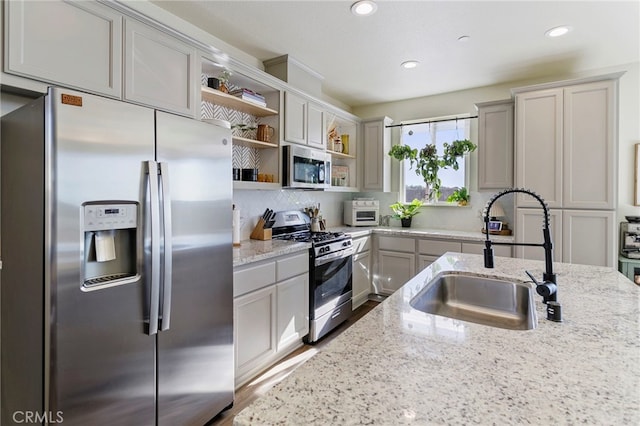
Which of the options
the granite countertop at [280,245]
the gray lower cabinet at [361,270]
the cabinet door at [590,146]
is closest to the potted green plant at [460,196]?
the granite countertop at [280,245]

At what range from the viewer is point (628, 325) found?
1.02 meters

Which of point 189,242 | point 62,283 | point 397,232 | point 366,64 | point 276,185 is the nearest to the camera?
point 62,283

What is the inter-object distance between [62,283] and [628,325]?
205 cm

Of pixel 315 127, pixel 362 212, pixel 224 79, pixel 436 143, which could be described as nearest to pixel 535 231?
pixel 436 143

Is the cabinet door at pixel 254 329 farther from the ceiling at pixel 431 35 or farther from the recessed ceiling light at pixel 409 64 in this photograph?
the recessed ceiling light at pixel 409 64

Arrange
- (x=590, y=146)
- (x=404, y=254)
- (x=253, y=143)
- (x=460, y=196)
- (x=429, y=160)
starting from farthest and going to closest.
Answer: (x=429, y=160)
(x=460, y=196)
(x=404, y=254)
(x=590, y=146)
(x=253, y=143)

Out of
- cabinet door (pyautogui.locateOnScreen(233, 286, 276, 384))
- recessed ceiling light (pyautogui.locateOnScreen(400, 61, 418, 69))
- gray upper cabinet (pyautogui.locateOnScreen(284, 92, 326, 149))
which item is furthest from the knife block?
recessed ceiling light (pyautogui.locateOnScreen(400, 61, 418, 69))

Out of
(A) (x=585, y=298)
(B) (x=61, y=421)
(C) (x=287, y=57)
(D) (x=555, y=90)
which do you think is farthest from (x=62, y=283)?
(D) (x=555, y=90)

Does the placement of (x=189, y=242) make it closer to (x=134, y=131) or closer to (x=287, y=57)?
(x=134, y=131)

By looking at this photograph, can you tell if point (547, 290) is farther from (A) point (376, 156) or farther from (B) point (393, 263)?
(A) point (376, 156)

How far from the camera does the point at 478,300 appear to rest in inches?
64.5

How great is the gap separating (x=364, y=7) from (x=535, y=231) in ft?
8.72

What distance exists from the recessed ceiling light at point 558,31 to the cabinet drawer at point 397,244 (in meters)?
2.31

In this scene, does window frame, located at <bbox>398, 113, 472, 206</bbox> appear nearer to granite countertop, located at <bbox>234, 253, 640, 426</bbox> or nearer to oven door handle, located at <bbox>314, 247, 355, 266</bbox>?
oven door handle, located at <bbox>314, 247, 355, 266</bbox>
